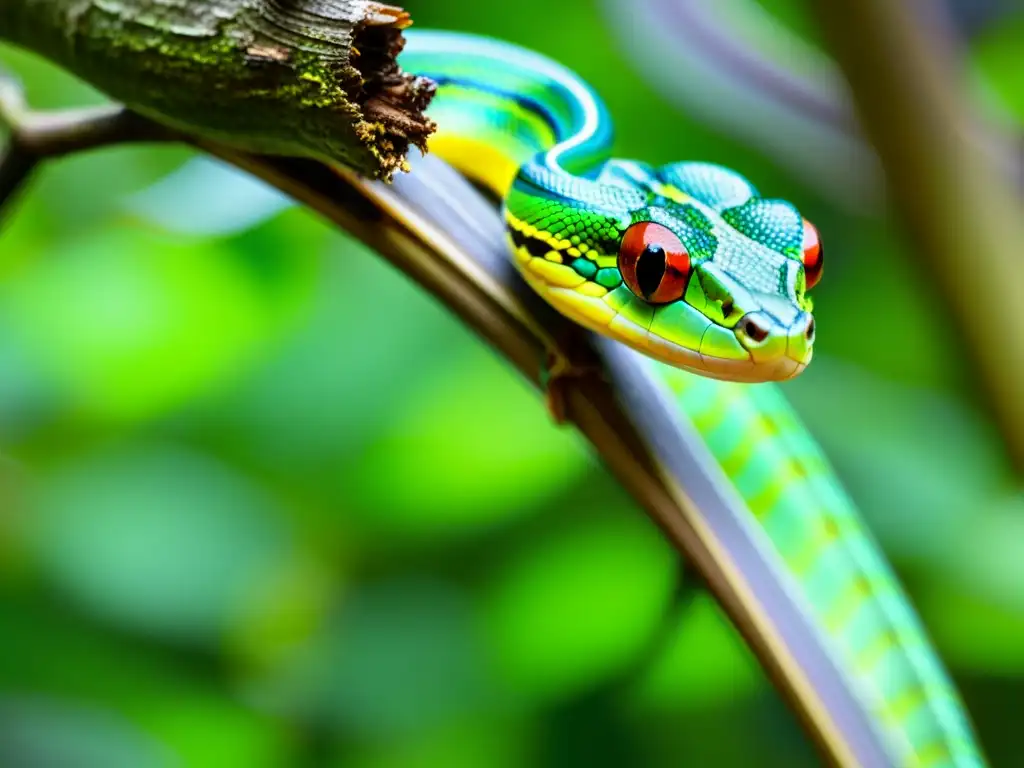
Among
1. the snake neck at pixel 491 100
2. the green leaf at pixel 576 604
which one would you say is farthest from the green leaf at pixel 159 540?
the snake neck at pixel 491 100

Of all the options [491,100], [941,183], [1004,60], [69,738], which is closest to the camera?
[491,100]

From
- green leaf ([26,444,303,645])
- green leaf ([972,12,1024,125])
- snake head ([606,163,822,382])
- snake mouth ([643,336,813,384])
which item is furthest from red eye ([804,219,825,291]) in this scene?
green leaf ([972,12,1024,125])

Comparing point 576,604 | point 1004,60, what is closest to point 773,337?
point 576,604

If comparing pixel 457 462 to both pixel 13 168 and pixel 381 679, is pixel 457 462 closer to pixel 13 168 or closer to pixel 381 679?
pixel 381 679

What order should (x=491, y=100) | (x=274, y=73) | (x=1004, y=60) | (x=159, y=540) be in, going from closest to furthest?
(x=274, y=73)
(x=491, y=100)
(x=159, y=540)
(x=1004, y=60)

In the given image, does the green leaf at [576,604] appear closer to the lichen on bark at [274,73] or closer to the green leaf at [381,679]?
the green leaf at [381,679]

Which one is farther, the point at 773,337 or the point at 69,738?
the point at 69,738
